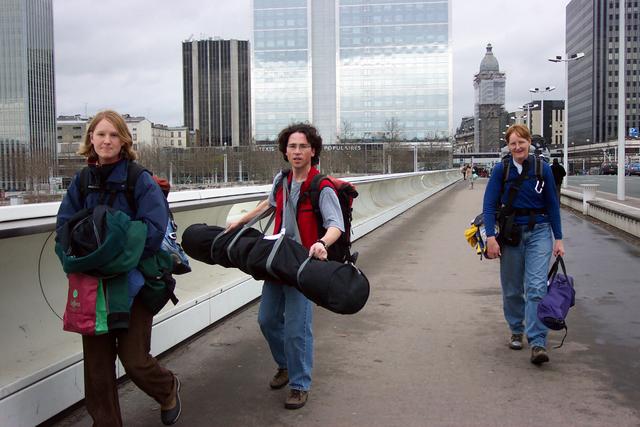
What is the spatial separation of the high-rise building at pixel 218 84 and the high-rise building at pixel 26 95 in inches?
4067

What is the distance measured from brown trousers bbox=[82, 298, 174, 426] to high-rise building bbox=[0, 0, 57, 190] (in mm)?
62832

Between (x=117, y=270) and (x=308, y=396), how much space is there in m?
1.80

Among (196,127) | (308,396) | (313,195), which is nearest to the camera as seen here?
(313,195)

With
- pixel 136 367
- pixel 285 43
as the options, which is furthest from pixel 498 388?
pixel 285 43

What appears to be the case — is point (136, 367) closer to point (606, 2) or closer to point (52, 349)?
point (52, 349)

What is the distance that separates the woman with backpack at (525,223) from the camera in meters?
5.24

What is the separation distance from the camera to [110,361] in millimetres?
3498

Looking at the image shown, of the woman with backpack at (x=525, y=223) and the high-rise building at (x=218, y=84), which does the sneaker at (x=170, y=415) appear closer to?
the woman with backpack at (x=525, y=223)

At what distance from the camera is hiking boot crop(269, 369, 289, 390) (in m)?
4.57

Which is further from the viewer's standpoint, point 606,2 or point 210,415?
point 606,2

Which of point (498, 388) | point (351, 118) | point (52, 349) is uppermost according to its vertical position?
point (351, 118)

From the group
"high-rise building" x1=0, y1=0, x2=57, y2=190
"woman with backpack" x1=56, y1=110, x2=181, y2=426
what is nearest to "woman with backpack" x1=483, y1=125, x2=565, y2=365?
"woman with backpack" x1=56, y1=110, x2=181, y2=426

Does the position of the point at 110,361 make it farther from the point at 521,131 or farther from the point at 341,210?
the point at 521,131

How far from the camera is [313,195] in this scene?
4.07m
